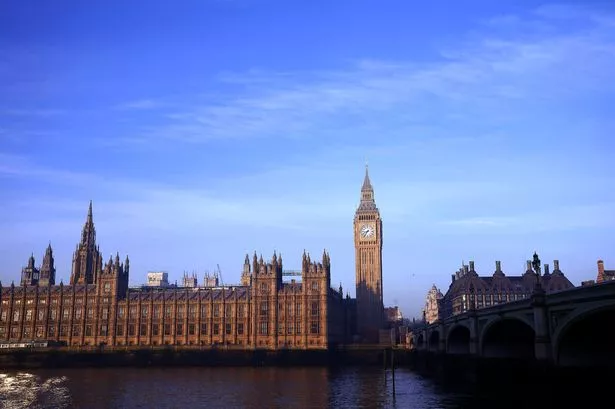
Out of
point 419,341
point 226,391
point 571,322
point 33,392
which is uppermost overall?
point 571,322

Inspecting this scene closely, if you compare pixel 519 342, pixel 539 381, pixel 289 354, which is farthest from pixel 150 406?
pixel 289 354

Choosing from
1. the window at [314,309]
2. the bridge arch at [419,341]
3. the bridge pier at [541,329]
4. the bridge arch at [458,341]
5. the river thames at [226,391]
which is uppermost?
the window at [314,309]

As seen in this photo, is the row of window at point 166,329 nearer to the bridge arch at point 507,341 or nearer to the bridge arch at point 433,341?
the bridge arch at point 433,341

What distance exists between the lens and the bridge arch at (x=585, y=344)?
52.2 metres

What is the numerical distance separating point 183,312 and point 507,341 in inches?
4201

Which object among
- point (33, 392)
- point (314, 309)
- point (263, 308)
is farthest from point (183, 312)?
point (33, 392)

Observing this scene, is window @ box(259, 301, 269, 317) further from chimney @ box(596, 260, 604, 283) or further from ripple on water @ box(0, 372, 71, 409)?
chimney @ box(596, 260, 604, 283)

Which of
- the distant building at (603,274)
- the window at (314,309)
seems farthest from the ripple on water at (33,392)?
the distant building at (603,274)

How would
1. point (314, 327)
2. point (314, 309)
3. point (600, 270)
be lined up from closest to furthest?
point (314, 327) < point (314, 309) < point (600, 270)

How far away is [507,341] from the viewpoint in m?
83.9

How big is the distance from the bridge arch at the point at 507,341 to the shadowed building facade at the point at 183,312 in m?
79.4

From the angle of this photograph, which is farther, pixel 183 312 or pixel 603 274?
pixel 603 274

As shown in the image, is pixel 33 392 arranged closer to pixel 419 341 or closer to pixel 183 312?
pixel 183 312

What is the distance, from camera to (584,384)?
5000cm
